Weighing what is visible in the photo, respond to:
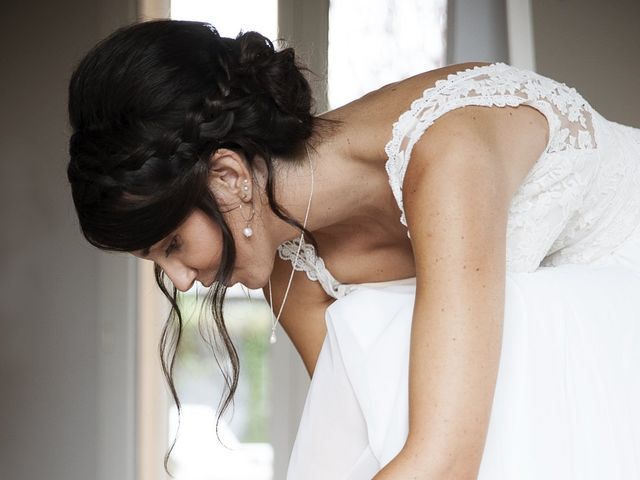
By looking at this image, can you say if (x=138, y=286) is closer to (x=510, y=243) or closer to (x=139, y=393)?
(x=139, y=393)

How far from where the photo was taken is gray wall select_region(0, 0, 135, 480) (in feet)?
9.23

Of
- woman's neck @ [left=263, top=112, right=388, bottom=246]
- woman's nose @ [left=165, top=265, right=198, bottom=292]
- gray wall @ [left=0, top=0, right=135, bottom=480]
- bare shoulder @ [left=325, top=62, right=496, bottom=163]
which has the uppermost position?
bare shoulder @ [left=325, top=62, right=496, bottom=163]

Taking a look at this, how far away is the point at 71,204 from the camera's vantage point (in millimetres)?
2846

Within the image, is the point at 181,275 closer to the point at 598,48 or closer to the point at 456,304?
the point at 456,304

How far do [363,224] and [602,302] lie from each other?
409 millimetres

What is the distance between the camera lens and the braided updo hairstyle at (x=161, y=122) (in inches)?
44.5

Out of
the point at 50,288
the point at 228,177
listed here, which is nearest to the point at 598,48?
the point at 50,288

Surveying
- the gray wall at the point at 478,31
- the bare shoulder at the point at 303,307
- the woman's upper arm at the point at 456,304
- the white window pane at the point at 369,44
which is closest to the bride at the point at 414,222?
the woman's upper arm at the point at 456,304

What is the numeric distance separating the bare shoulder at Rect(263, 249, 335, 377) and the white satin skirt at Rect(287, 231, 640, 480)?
0.97ft

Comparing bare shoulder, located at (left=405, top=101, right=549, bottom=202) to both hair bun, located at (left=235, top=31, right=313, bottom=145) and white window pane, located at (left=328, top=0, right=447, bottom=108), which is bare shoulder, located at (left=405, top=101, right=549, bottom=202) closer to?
hair bun, located at (left=235, top=31, right=313, bottom=145)

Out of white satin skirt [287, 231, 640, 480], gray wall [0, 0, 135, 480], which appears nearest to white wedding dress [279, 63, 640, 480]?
white satin skirt [287, 231, 640, 480]

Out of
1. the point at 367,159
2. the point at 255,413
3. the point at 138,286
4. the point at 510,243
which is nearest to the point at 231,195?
the point at 367,159

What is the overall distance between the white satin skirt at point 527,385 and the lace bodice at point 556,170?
0.32 ft

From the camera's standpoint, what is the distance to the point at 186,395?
10.8ft
